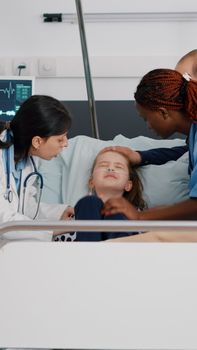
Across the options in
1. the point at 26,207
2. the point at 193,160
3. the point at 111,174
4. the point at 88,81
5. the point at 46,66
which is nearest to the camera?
the point at 193,160

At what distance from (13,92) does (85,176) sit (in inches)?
33.6

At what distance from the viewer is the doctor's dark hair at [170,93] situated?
216cm

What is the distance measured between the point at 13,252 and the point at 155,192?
1001mm

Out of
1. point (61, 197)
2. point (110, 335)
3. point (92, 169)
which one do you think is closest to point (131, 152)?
point (92, 169)

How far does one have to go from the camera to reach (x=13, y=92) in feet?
10.5

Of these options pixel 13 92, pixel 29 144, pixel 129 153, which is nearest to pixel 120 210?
pixel 29 144

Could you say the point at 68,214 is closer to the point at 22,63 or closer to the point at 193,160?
the point at 193,160

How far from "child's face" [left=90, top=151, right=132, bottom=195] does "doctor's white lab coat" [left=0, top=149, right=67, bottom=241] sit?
0.53 feet

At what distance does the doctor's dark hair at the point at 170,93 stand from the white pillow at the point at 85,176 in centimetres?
33

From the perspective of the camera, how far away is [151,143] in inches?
107

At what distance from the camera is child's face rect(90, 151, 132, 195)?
242 cm

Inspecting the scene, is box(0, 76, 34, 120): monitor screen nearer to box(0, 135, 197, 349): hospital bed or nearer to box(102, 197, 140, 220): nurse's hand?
box(102, 197, 140, 220): nurse's hand

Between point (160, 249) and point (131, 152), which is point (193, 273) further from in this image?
point (131, 152)

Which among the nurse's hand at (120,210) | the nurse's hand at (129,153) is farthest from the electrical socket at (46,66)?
the nurse's hand at (120,210)
